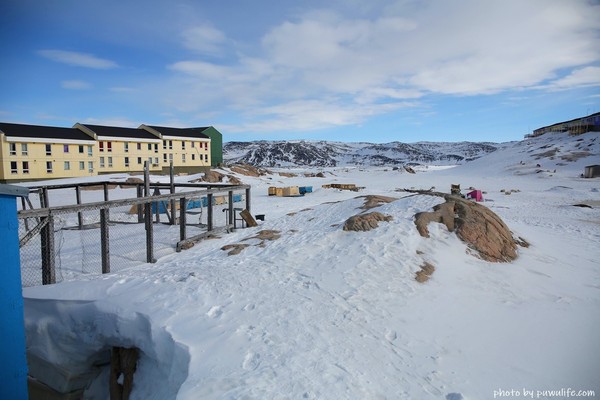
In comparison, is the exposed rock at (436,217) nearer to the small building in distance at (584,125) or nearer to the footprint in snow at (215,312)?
the footprint in snow at (215,312)

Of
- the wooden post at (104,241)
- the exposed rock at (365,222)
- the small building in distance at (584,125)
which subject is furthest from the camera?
the small building in distance at (584,125)

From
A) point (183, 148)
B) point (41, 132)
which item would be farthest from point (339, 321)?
point (183, 148)

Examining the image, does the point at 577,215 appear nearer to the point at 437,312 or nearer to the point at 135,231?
the point at 437,312

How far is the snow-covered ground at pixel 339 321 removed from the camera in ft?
14.3

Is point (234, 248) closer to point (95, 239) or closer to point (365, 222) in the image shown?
point (365, 222)

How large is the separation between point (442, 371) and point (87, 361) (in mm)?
5605

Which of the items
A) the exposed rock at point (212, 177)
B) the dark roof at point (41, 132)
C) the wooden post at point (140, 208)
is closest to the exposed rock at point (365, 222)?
the wooden post at point (140, 208)

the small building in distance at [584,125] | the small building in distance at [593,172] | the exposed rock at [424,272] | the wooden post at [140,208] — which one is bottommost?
the exposed rock at [424,272]

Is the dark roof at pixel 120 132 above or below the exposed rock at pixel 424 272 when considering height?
above

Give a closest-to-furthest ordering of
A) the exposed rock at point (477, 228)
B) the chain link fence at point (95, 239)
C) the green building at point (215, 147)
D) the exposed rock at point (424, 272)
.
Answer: the chain link fence at point (95, 239)
the exposed rock at point (424, 272)
the exposed rock at point (477, 228)
the green building at point (215, 147)

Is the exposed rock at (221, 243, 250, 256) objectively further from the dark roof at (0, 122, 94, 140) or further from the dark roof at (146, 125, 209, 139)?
the dark roof at (146, 125, 209, 139)

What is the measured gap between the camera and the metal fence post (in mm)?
6621

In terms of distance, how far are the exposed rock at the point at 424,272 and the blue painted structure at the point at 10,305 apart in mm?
6484

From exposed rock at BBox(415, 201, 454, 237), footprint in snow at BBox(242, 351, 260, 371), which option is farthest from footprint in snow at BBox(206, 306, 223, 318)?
A: exposed rock at BBox(415, 201, 454, 237)
